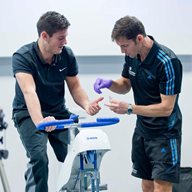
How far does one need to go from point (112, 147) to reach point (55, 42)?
4.40 ft

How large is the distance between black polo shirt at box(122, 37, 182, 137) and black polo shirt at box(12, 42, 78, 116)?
0.45 m

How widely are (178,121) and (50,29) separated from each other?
981mm

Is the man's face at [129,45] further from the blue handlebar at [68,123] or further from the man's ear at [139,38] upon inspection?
the blue handlebar at [68,123]

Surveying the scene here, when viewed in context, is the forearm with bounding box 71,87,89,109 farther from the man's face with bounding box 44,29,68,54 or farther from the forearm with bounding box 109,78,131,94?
the man's face with bounding box 44,29,68,54

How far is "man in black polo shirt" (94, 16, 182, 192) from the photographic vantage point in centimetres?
241

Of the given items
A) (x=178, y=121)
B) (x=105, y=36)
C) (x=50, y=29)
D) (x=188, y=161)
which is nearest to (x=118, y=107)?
(x=178, y=121)

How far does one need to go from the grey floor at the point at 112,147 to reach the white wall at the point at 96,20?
28 centimetres

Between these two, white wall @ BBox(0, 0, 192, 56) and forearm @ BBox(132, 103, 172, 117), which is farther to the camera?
white wall @ BBox(0, 0, 192, 56)

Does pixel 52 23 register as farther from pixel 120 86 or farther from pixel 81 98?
pixel 120 86

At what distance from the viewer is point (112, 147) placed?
3479 mm

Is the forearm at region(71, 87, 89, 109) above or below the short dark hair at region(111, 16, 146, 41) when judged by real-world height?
below

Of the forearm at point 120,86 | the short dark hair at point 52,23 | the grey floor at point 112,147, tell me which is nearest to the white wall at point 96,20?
the grey floor at point 112,147

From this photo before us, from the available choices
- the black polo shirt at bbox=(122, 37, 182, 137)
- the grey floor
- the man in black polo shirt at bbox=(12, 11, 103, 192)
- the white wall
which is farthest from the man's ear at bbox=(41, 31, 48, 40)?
the grey floor

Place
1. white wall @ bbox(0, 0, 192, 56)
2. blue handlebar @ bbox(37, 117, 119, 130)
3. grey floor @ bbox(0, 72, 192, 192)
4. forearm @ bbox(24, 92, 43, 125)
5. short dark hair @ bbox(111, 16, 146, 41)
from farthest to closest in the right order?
1. grey floor @ bbox(0, 72, 192, 192)
2. white wall @ bbox(0, 0, 192, 56)
3. short dark hair @ bbox(111, 16, 146, 41)
4. forearm @ bbox(24, 92, 43, 125)
5. blue handlebar @ bbox(37, 117, 119, 130)
